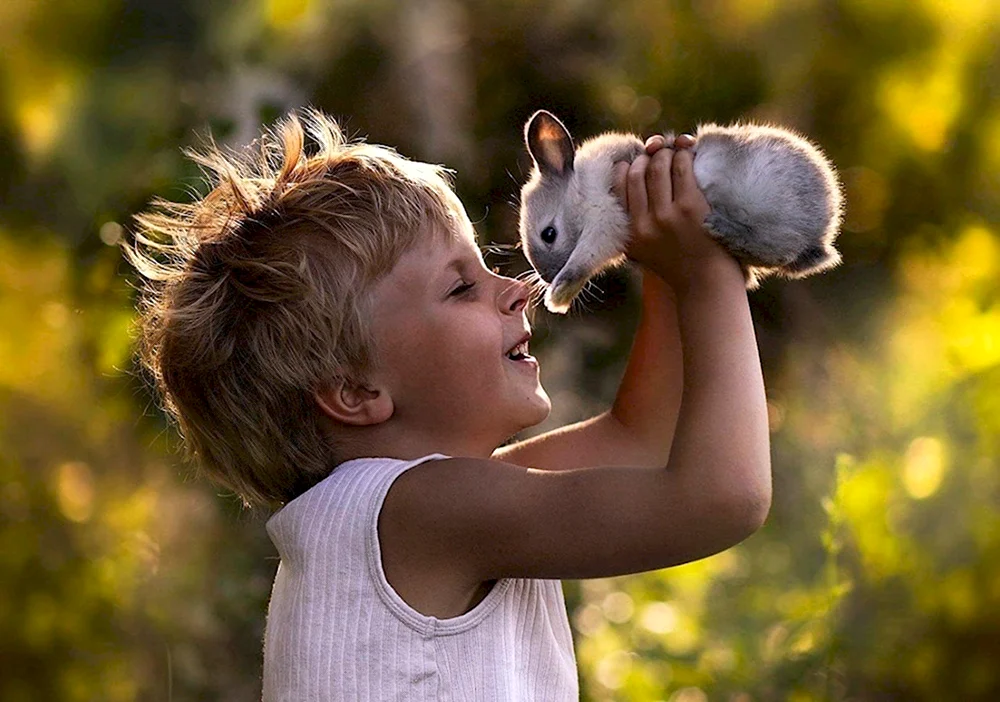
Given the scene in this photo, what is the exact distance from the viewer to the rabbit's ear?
1815 mm

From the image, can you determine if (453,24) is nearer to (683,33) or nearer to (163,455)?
(683,33)

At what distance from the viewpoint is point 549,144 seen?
183 centimetres

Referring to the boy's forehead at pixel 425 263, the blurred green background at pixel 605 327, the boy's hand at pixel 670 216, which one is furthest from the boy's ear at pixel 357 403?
the blurred green background at pixel 605 327

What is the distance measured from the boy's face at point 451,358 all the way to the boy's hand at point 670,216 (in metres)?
0.20

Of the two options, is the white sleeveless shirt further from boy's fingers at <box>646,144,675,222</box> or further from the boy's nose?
boy's fingers at <box>646,144,675,222</box>

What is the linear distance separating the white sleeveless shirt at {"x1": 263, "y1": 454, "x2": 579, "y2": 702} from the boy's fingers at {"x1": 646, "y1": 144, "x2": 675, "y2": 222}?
38 centimetres

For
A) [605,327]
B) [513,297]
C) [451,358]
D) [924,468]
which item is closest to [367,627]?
[451,358]

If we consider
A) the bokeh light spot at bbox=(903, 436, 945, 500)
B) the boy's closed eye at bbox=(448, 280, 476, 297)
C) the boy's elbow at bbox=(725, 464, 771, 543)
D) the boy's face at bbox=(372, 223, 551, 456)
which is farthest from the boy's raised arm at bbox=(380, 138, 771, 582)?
the bokeh light spot at bbox=(903, 436, 945, 500)

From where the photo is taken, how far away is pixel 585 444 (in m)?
1.92

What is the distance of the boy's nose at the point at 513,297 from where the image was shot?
171 centimetres

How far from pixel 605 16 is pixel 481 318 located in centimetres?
170

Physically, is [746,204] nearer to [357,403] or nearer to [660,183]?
[660,183]

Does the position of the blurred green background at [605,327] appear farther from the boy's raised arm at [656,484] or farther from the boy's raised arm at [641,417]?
the boy's raised arm at [656,484]

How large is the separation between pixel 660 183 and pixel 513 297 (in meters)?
0.26
